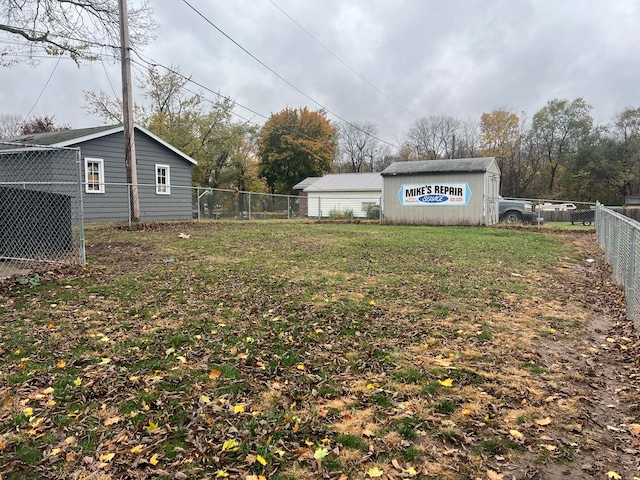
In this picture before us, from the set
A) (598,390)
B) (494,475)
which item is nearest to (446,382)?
(494,475)

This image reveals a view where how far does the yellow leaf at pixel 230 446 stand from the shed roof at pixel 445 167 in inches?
705

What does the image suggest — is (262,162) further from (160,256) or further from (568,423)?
(568,423)

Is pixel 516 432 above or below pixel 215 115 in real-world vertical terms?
below

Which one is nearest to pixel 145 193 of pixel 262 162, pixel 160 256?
pixel 160 256

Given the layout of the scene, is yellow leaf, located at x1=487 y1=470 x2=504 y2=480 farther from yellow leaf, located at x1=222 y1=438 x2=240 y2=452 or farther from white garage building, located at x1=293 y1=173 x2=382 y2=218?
white garage building, located at x1=293 y1=173 x2=382 y2=218

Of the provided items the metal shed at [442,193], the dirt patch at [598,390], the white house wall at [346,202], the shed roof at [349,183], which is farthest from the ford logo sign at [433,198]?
the dirt patch at [598,390]

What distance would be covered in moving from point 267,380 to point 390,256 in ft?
19.5

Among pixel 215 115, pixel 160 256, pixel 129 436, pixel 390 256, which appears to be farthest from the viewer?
pixel 215 115

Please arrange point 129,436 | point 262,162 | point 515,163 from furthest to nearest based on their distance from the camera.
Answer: point 515,163
point 262,162
point 129,436

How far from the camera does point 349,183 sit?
101ft

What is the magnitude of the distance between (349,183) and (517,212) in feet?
43.0

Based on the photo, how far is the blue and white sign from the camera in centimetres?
1853

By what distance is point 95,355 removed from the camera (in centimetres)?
336

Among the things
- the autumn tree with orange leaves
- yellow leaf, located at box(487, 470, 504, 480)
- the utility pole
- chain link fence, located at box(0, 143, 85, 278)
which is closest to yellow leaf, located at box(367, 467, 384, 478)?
yellow leaf, located at box(487, 470, 504, 480)
